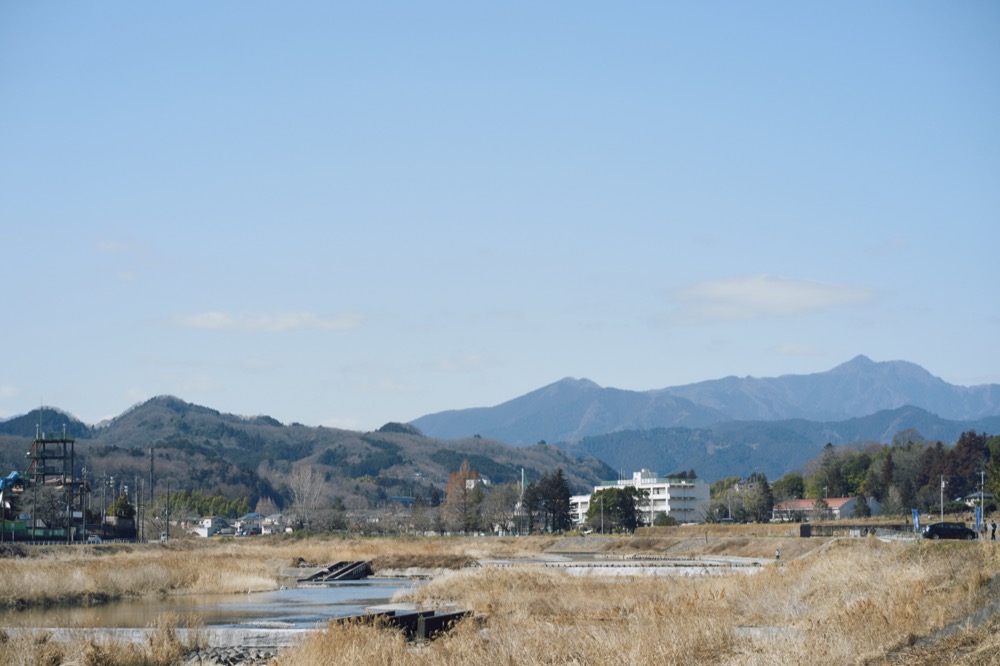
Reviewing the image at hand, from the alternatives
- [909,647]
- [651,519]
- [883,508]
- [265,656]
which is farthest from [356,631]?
[651,519]

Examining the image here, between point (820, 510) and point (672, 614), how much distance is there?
139 meters

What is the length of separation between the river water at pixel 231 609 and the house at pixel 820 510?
4157 inches

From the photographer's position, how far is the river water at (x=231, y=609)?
127 ft

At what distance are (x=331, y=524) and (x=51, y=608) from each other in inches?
4295

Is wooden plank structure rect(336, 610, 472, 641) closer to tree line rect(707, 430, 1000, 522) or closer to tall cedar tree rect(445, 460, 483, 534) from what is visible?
tree line rect(707, 430, 1000, 522)

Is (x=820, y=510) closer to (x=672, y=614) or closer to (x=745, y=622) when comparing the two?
(x=745, y=622)

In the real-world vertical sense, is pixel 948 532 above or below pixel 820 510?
above

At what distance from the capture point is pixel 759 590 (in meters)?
35.3

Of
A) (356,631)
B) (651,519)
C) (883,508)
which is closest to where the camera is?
(356,631)

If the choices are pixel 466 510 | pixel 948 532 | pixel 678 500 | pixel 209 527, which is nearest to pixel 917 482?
pixel 678 500

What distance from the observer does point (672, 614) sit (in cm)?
2455

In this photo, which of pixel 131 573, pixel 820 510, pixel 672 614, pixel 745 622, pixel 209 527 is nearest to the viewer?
pixel 672 614

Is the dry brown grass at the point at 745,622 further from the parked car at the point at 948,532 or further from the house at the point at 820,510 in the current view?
the house at the point at 820,510

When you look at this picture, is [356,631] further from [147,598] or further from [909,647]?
[147,598]
